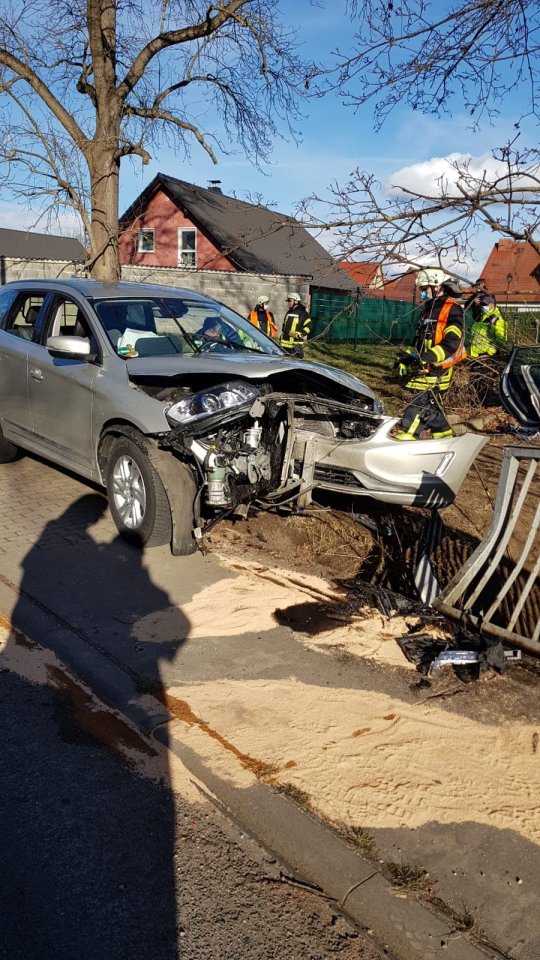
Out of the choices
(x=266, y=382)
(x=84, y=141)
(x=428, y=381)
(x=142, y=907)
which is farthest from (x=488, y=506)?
(x=84, y=141)

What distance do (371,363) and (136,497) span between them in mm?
13202

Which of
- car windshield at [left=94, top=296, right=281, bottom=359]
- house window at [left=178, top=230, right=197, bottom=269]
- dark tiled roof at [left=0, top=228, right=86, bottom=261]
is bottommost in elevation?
car windshield at [left=94, top=296, right=281, bottom=359]

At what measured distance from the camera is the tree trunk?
13.2 m

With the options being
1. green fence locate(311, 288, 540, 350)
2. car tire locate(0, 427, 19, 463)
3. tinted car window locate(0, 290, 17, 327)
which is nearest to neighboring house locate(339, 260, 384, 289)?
tinted car window locate(0, 290, 17, 327)

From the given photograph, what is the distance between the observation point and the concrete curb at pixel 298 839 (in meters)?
2.52

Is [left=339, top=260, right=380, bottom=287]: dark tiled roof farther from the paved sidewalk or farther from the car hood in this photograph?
the paved sidewalk

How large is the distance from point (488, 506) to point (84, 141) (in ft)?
33.3

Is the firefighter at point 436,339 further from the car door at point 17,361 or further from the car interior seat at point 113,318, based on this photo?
the car door at point 17,361

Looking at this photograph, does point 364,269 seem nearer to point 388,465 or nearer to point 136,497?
point 388,465

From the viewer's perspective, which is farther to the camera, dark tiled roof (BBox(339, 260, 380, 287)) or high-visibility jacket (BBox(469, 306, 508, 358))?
high-visibility jacket (BBox(469, 306, 508, 358))

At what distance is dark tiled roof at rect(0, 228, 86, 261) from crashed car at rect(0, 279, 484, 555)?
3804cm

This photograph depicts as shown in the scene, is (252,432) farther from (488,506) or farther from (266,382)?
(488,506)

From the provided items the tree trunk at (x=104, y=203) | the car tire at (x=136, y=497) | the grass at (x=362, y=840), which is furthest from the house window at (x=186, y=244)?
the grass at (x=362, y=840)

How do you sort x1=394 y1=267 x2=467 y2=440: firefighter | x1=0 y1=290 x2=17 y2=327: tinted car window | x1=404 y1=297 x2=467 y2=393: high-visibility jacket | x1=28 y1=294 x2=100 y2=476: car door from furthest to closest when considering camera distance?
x1=404 y1=297 x2=467 y2=393: high-visibility jacket → x1=394 y1=267 x2=467 y2=440: firefighter → x1=0 y1=290 x2=17 y2=327: tinted car window → x1=28 y1=294 x2=100 y2=476: car door
